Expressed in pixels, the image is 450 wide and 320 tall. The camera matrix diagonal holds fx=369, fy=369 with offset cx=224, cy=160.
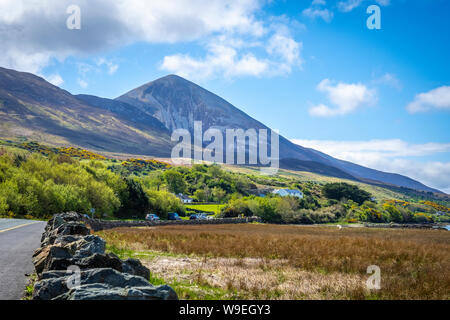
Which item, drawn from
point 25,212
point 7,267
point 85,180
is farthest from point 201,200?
point 7,267

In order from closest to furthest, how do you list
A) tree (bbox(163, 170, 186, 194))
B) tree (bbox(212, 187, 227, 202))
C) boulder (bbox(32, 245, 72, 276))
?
boulder (bbox(32, 245, 72, 276)) → tree (bbox(212, 187, 227, 202)) → tree (bbox(163, 170, 186, 194))

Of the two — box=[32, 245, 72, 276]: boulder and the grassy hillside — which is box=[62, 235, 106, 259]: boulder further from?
the grassy hillside

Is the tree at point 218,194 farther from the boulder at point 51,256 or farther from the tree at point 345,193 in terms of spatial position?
the boulder at point 51,256

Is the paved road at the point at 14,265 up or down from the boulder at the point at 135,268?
down

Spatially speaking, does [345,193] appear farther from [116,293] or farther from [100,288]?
[116,293]

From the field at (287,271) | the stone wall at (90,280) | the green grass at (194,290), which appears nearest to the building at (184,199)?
the field at (287,271)

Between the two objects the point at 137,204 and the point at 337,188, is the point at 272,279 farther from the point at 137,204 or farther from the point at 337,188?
the point at 337,188

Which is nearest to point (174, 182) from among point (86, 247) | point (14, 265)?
point (14, 265)

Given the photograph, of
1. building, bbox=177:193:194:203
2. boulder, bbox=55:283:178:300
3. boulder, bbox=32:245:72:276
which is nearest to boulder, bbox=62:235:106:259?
boulder, bbox=32:245:72:276

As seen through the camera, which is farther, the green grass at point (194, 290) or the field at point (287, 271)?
the field at point (287, 271)
